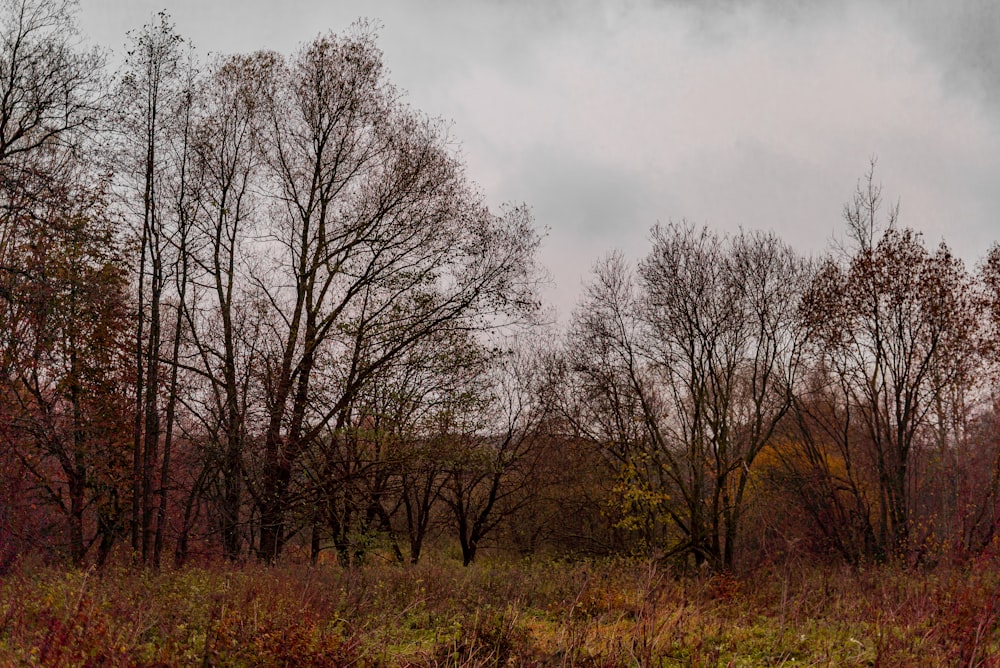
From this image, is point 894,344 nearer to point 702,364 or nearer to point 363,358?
point 702,364

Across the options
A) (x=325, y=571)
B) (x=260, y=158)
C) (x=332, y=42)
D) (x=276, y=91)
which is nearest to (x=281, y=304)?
(x=260, y=158)

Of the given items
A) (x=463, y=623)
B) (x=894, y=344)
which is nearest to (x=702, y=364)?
(x=894, y=344)

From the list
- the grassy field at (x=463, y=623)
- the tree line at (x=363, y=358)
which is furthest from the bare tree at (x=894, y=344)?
the grassy field at (x=463, y=623)

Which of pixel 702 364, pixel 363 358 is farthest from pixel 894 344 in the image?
pixel 363 358

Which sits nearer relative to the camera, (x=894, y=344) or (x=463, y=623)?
(x=463, y=623)

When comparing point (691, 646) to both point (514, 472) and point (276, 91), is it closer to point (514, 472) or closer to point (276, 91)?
point (276, 91)

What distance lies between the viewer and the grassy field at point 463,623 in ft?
20.6

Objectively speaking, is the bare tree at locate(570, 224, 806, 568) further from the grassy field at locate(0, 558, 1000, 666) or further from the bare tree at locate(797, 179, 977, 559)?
the grassy field at locate(0, 558, 1000, 666)

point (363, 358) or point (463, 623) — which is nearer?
point (463, 623)

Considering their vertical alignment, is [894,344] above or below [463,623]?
above

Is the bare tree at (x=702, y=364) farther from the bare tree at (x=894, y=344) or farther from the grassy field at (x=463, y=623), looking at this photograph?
the grassy field at (x=463, y=623)

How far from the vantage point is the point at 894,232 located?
60.8 ft

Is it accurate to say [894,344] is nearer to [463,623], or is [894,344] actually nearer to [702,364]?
[702,364]

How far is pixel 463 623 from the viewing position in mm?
8109
